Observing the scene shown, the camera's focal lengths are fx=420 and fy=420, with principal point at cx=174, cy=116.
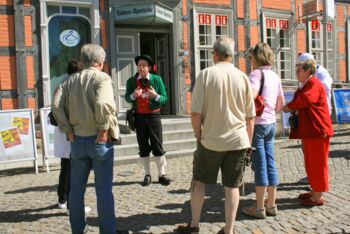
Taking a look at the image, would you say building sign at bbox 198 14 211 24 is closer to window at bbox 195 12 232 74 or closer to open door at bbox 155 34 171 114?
window at bbox 195 12 232 74

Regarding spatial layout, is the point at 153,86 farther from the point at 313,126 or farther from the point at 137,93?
the point at 313,126

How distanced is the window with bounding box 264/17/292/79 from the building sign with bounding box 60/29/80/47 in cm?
591

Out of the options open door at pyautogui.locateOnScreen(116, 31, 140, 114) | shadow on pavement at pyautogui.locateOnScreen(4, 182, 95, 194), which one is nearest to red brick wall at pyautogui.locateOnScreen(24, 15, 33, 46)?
open door at pyautogui.locateOnScreen(116, 31, 140, 114)

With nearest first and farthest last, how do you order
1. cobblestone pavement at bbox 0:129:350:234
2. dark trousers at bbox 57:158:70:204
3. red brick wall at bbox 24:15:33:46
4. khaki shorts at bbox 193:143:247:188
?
khaki shorts at bbox 193:143:247:188 → cobblestone pavement at bbox 0:129:350:234 → dark trousers at bbox 57:158:70:204 → red brick wall at bbox 24:15:33:46

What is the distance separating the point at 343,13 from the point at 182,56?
22.2 feet

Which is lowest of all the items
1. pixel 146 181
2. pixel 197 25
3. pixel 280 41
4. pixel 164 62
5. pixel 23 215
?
pixel 23 215

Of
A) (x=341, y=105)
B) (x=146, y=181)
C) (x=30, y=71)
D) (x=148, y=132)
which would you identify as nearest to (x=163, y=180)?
(x=146, y=181)

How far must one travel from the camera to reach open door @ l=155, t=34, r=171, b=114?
11.9 m

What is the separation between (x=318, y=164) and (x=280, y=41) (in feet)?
31.1

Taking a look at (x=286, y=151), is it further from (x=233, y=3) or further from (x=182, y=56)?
(x=233, y=3)

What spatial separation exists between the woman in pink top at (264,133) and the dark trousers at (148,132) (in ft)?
6.28

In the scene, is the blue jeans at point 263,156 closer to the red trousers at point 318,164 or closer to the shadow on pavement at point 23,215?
the red trousers at point 318,164

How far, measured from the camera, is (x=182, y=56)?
1162 cm

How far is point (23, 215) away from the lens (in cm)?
481
